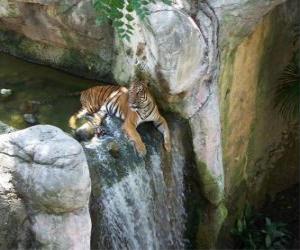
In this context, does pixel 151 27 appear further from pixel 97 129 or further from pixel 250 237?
pixel 250 237

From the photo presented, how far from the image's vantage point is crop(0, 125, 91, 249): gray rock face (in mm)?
3773

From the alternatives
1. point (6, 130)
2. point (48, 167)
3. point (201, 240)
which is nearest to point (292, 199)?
point (201, 240)

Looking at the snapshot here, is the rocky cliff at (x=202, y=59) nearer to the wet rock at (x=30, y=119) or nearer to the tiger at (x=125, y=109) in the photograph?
the tiger at (x=125, y=109)

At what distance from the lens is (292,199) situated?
7.66 meters

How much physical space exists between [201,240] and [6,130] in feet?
6.70

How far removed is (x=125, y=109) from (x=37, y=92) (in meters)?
1.03

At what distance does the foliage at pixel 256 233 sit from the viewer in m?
6.74

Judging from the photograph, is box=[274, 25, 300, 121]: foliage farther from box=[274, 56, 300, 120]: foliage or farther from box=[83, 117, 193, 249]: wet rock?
box=[83, 117, 193, 249]: wet rock

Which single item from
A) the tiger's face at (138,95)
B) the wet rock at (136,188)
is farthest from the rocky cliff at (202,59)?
the wet rock at (136,188)

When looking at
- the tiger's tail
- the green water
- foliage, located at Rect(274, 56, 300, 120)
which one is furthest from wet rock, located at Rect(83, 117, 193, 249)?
foliage, located at Rect(274, 56, 300, 120)

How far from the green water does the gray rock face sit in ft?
4.93

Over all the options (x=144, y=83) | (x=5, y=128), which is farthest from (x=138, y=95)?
(x=5, y=128)

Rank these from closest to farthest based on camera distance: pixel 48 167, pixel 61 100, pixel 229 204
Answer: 1. pixel 48 167
2. pixel 61 100
3. pixel 229 204

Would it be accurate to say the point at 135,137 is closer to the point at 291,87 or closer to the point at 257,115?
the point at 257,115
